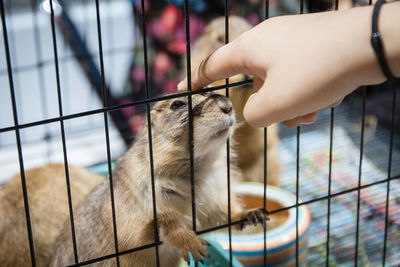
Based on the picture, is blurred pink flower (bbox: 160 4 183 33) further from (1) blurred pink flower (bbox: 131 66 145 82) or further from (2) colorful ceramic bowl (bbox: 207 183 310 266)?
(2) colorful ceramic bowl (bbox: 207 183 310 266)

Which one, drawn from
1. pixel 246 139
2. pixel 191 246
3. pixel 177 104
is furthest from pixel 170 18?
pixel 191 246

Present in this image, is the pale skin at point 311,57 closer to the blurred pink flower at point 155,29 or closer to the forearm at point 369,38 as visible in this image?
the forearm at point 369,38

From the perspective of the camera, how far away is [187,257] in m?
1.12

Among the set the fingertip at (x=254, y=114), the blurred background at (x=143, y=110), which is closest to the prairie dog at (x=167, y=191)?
the fingertip at (x=254, y=114)

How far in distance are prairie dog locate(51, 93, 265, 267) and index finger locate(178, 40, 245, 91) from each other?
0.54ft

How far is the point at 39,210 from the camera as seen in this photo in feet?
6.04

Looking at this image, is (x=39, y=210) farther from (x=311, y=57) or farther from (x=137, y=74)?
(x=137, y=74)

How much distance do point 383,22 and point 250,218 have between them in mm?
707

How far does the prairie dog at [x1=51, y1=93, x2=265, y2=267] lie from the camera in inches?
A: 45.7

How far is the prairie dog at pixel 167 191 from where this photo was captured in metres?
1.16

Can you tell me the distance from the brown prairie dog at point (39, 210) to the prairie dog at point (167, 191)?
33 centimetres

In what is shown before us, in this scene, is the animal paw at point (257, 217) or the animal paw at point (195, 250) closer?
the animal paw at point (195, 250)

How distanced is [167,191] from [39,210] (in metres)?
0.75

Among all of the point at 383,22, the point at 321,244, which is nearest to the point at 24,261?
the point at 321,244
